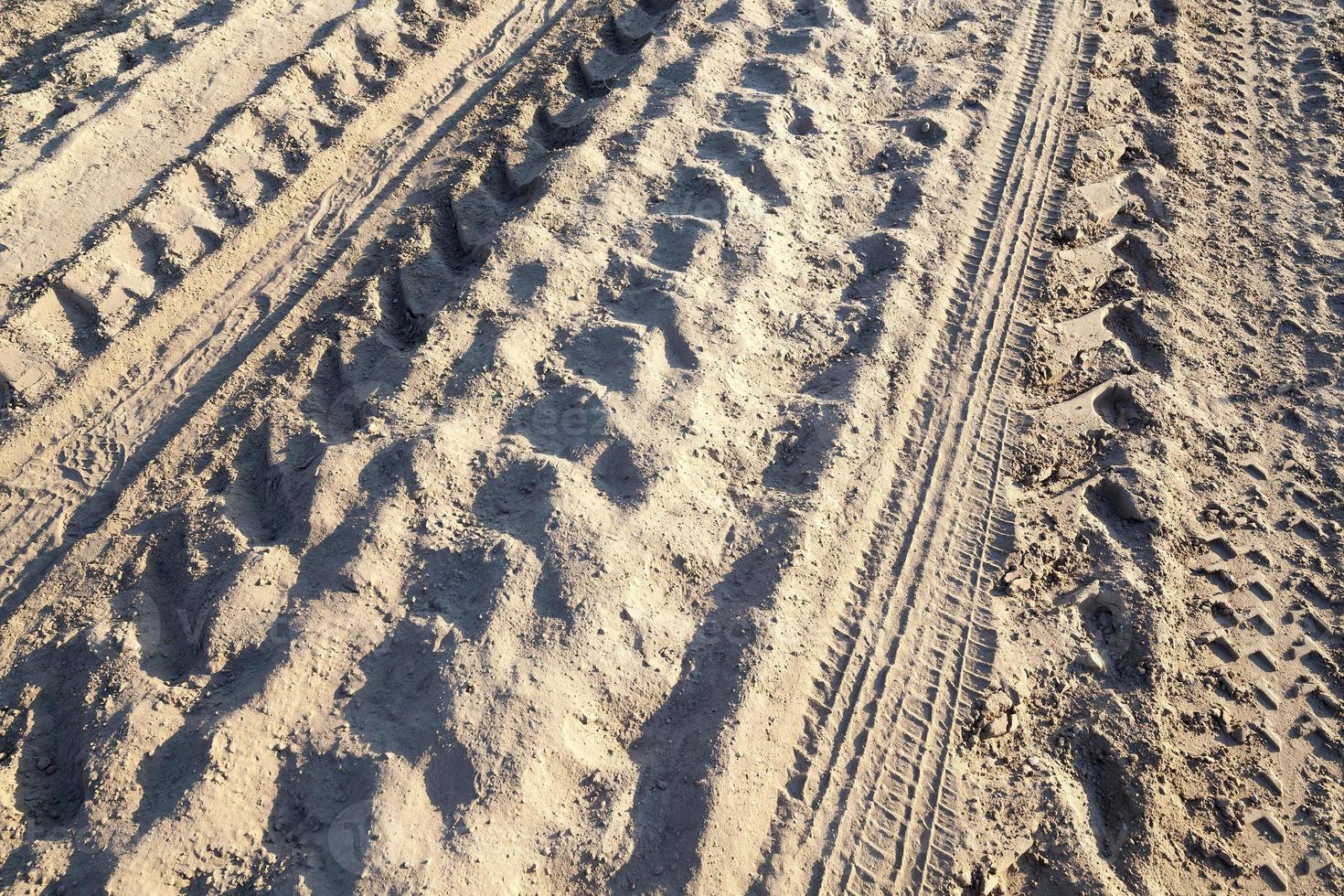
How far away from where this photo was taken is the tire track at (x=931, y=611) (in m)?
3.93

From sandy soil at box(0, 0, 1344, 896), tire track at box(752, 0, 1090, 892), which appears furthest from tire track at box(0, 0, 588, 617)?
tire track at box(752, 0, 1090, 892)

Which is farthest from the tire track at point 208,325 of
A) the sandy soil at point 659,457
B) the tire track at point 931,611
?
the tire track at point 931,611

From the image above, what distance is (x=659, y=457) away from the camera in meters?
4.85

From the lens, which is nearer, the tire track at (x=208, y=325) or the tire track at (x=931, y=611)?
the tire track at (x=931, y=611)

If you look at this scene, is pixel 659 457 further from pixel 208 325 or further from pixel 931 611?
pixel 208 325

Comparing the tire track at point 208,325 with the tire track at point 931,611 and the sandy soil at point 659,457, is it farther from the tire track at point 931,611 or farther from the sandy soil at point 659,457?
the tire track at point 931,611

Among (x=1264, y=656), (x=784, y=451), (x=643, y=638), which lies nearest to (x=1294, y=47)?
(x=1264, y=656)

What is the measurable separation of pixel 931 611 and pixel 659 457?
5.35 feet

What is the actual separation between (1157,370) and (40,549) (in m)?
6.84

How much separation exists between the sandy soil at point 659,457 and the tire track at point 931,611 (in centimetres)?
2

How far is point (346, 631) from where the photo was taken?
4223 mm

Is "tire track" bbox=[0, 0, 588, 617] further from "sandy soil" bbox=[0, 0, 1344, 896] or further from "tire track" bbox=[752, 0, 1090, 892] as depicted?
"tire track" bbox=[752, 0, 1090, 892]

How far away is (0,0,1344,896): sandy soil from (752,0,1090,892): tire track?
0.02 metres

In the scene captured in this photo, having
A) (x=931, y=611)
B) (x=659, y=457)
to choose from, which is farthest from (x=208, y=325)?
(x=931, y=611)
